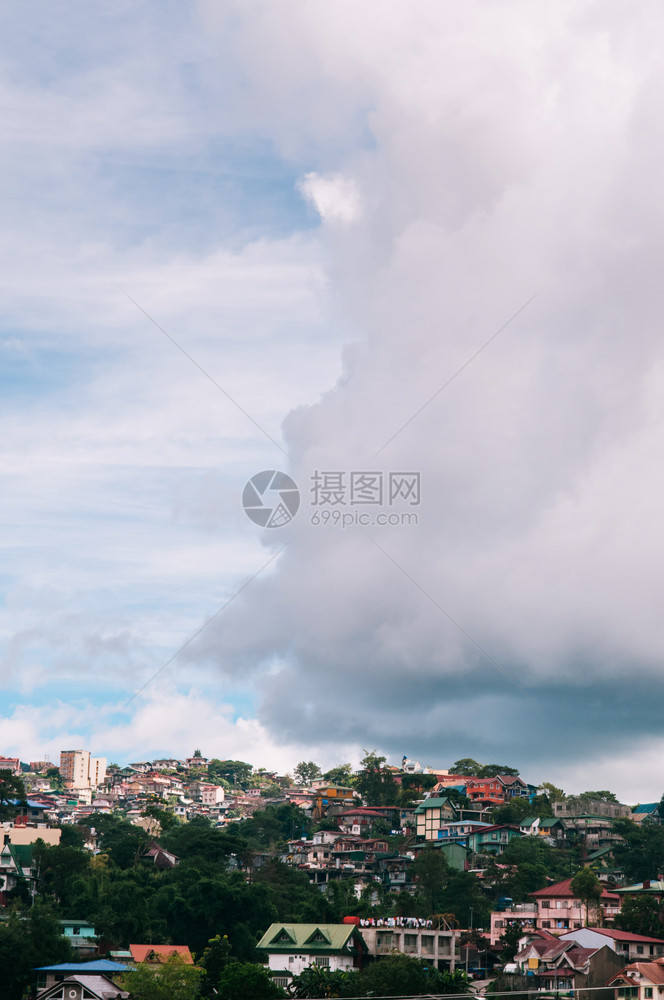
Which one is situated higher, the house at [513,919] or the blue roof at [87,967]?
the house at [513,919]

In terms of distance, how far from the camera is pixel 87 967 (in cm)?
5741

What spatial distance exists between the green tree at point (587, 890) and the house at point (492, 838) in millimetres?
26586

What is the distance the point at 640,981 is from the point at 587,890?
15.4m

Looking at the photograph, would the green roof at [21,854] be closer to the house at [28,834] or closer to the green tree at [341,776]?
the house at [28,834]

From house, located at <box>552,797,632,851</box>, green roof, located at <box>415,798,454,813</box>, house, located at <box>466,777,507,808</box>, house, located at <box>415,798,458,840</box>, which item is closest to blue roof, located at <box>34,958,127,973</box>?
house, located at <box>415,798,458,840</box>

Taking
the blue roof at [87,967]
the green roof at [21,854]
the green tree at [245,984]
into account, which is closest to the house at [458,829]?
the green roof at [21,854]

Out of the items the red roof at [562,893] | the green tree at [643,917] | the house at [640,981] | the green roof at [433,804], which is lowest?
the house at [640,981]

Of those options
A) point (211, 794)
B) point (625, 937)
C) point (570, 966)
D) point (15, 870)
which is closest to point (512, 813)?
point (625, 937)

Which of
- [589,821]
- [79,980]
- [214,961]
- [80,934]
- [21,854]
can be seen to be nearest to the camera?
[79,980]

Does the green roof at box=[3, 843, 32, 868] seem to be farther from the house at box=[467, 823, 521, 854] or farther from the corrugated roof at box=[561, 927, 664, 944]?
the house at box=[467, 823, 521, 854]

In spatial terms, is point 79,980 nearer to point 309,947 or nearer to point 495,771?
point 309,947

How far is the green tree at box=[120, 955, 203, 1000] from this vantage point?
53188mm

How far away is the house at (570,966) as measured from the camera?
62.2 m

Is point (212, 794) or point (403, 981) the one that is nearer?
point (403, 981)
